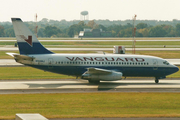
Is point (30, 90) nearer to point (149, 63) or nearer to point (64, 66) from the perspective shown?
point (64, 66)

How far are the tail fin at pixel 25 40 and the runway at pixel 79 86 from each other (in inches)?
167

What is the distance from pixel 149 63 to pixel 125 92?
8052mm

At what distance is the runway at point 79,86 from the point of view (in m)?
35.2

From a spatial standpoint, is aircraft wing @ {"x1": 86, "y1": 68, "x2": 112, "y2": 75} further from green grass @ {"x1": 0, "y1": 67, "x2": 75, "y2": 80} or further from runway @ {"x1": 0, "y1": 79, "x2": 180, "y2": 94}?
green grass @ {"x1": 0, "y1": 67, "x2": 75, "y2": 80}

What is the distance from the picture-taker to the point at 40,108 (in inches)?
1049

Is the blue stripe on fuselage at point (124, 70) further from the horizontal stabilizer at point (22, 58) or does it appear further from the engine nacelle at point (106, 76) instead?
the engine nacelle at point (106, 76)

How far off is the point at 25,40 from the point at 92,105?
15.8 meters

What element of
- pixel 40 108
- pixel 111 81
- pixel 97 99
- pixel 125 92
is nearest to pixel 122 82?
pixel 111 81

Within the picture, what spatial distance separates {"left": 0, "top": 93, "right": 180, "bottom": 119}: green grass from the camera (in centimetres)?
2502

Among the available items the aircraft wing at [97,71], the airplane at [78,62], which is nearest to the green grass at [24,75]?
the airplane at [78,62]

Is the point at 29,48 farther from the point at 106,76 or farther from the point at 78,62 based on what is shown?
the point at 106,76

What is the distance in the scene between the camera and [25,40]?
3941cm

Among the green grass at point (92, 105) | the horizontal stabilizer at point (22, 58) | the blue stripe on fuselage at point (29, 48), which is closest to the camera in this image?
the green grass at point (92, 105)

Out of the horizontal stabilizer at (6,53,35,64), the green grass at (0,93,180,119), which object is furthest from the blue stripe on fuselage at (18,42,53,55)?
the green grass at (0,93,180,119)
